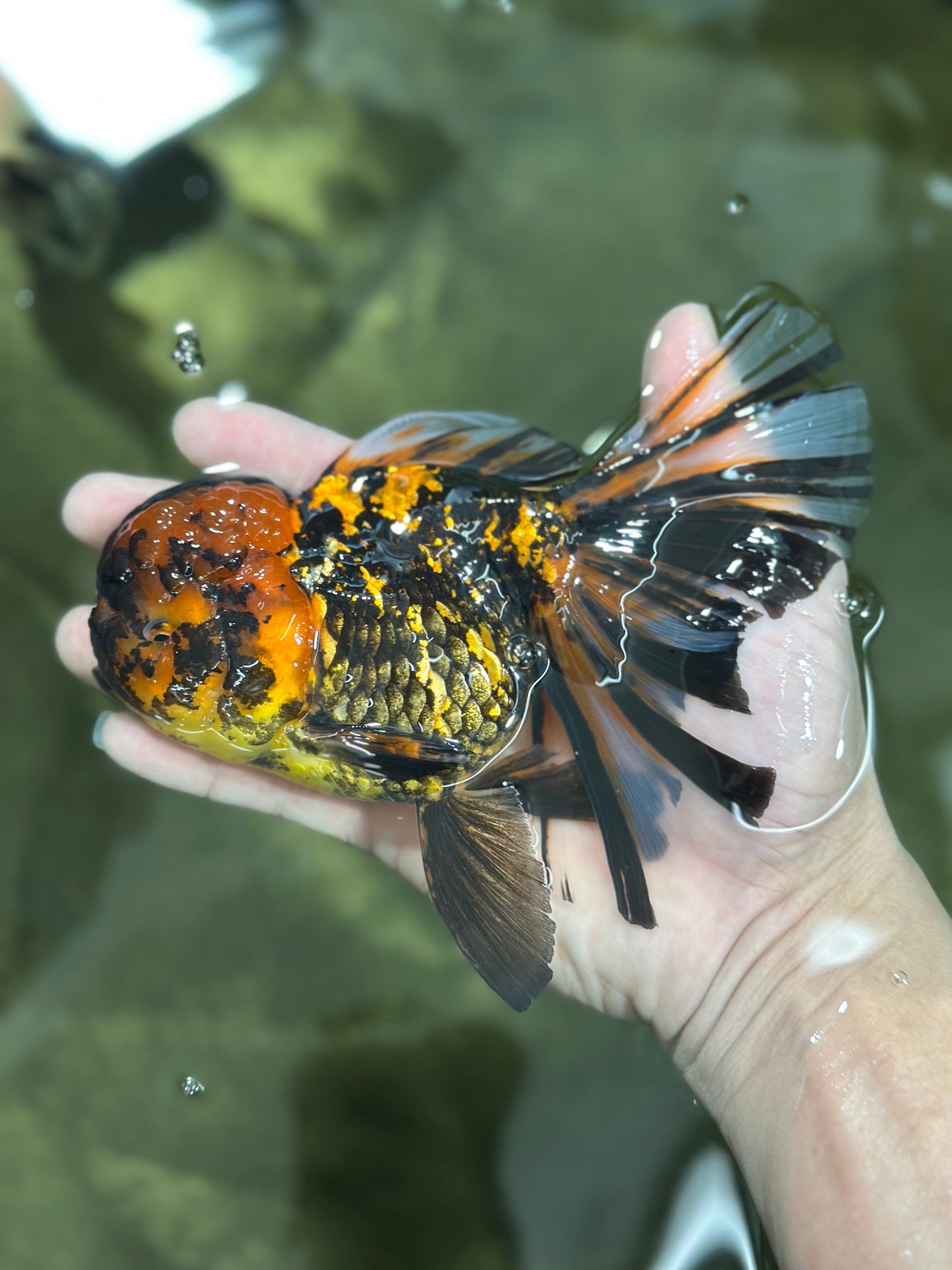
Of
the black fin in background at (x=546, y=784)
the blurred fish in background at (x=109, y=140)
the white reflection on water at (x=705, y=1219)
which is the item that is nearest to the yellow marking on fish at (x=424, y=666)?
the black fin in background at (x=546, y=784)

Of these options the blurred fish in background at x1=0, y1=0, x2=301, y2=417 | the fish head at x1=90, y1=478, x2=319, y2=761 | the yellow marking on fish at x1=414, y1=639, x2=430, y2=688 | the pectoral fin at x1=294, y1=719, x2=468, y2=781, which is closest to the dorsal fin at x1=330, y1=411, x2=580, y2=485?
the fish head at x1=90, y1=478, x2=319, y2=761

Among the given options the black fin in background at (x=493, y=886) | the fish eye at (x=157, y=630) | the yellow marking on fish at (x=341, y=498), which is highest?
the yellow marking on fish at (x=341, y=498)

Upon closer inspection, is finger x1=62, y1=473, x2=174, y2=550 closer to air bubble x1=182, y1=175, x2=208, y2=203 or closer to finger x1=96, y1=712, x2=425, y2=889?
finger x1=96, y1=712, x2=425, y2=889

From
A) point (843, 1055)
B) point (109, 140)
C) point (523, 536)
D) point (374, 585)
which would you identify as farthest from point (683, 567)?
point (109, 140)

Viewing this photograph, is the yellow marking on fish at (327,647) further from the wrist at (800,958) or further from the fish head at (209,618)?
the wrist at (800,958)

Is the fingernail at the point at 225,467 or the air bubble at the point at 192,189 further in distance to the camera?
the air bubble at the point at 192,189

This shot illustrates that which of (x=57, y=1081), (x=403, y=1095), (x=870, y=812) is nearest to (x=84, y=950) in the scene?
(x=57, y=1081)

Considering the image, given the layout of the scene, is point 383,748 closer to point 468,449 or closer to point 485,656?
point 485,656
